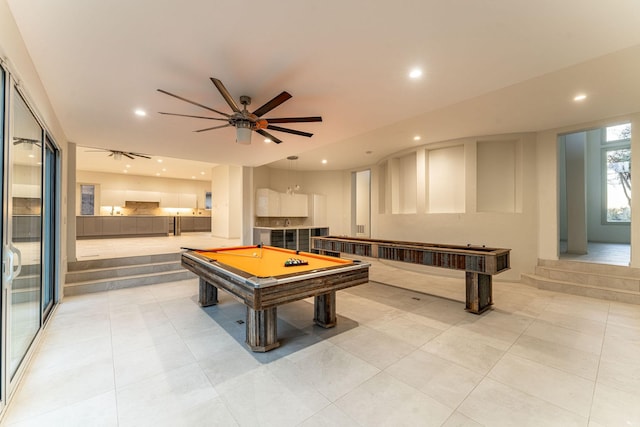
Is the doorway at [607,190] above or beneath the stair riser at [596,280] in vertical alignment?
above

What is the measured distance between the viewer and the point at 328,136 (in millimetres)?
4781

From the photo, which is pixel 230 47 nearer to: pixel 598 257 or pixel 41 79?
pixel 41 79

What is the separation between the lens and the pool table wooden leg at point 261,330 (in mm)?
2570

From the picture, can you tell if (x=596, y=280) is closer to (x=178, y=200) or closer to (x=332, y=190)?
(x=332, y=190)

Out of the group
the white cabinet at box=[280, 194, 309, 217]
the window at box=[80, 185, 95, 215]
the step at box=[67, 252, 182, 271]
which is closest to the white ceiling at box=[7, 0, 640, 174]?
the step at box=[67, 252, 182, 271]

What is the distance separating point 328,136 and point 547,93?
3.22m

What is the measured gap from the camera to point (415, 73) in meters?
2.68

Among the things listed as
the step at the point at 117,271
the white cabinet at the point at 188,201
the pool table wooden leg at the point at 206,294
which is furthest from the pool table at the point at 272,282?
the white cabinet at the point at 188,201

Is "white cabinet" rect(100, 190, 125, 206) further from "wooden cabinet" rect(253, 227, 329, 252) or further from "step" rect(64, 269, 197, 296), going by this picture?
"step" rect(64, 269, 197, 296)

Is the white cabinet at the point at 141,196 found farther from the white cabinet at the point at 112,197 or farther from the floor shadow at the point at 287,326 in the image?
the floor shadow at the point at 287,326

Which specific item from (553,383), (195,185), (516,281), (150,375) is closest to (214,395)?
(150,375)

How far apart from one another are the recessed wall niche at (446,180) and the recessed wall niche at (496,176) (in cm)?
35

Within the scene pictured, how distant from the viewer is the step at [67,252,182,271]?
491 cm

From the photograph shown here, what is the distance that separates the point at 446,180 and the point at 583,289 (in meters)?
3.10
